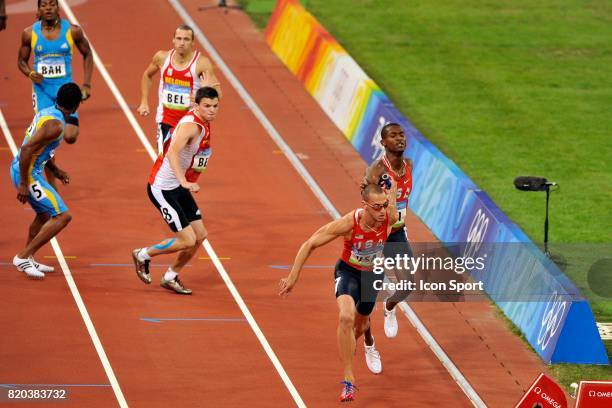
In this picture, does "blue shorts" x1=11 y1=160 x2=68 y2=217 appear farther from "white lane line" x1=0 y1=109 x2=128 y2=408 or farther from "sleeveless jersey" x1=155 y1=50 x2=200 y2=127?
"sleeveless jersey" x1=155 y1=50 x2=200 y2=127

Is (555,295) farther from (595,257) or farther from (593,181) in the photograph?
(593,181)

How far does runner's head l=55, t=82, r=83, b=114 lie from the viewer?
16156 millimetres

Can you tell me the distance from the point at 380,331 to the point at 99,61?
1223cm

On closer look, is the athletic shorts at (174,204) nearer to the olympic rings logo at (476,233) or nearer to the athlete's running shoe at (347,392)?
the athlete's running shoe at (347,392)

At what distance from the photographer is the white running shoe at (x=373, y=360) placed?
15.0 meters

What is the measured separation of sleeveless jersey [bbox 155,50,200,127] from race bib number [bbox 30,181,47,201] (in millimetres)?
2716

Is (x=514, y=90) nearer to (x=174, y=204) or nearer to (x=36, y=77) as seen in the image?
(x=36, y=77)

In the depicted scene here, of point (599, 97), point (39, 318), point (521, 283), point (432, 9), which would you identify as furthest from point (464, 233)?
point (432, 9)

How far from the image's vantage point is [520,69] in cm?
2752

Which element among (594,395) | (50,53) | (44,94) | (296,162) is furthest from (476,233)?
(50,53)

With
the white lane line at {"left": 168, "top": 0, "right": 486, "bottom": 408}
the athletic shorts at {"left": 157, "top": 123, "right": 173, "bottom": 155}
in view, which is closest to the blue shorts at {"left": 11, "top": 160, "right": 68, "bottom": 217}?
the athletic shorts at {"left": 157, "top": 123, "right": 173, "bottom": 155}

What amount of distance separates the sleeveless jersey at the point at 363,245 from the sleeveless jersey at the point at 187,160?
279 cm

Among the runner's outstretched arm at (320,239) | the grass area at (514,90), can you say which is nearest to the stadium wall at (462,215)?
the grass area at (514,90)

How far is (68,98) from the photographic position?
16.1m
